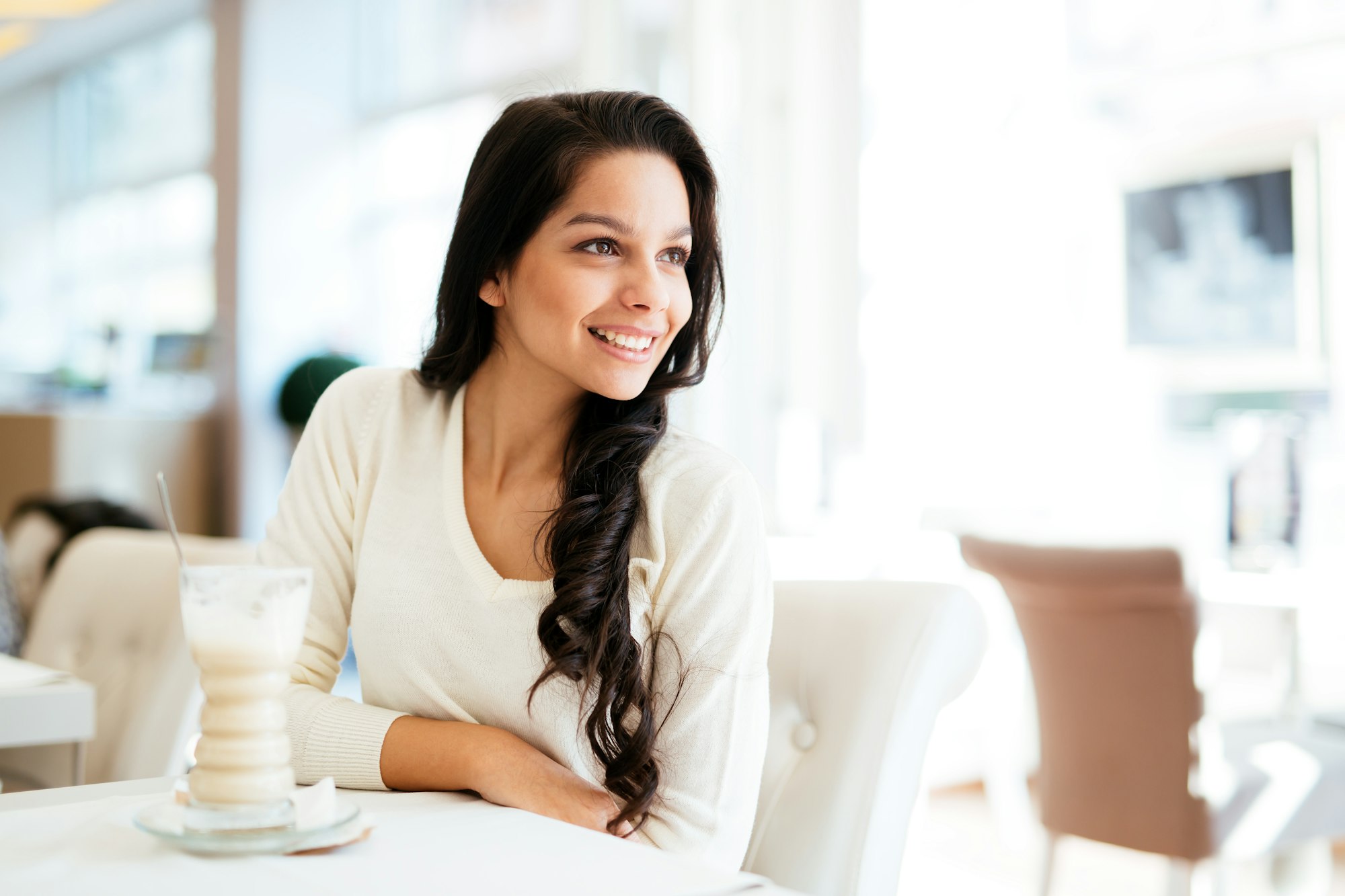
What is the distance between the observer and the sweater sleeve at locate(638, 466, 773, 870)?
1.10 meters

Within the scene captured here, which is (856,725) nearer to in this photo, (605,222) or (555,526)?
(555,526)

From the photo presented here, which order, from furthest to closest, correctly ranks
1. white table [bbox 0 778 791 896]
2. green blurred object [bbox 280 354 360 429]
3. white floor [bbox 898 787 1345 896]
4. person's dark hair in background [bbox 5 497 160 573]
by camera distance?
1. green blurred object [bbox 280 354 360 429]
2. person's dark hair in background [bbox 5 497 160 573]
3. white floor [bbox 898 787 1345 896]
4. white table [bbox 0 778 791 896]

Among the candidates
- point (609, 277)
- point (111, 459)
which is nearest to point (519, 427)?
point (609, 277)

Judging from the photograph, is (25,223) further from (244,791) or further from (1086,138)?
(244,791)

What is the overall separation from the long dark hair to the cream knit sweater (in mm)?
25

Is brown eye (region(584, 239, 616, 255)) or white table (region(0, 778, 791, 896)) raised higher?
brown eye (region(584, 239, 616, 255))

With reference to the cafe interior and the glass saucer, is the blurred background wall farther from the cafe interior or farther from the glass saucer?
the glass saucer

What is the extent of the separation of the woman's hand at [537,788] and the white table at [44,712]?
0.57 meters

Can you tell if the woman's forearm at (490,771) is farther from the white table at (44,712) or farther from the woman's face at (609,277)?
the white table at (44,712)

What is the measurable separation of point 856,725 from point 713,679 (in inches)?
5.5

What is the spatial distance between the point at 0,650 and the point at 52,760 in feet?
2.60

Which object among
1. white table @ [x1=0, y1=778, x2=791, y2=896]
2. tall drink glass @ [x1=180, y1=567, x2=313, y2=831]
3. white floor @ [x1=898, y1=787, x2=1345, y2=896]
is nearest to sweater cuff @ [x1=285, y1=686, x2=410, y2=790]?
white table @ [x1=0, y1=778, x2=791, y2=896]

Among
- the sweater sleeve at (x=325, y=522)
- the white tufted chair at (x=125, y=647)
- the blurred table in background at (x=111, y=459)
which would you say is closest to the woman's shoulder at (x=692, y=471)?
the sweater sleeve at (x=325, y=522)

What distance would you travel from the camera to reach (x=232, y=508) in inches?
212
